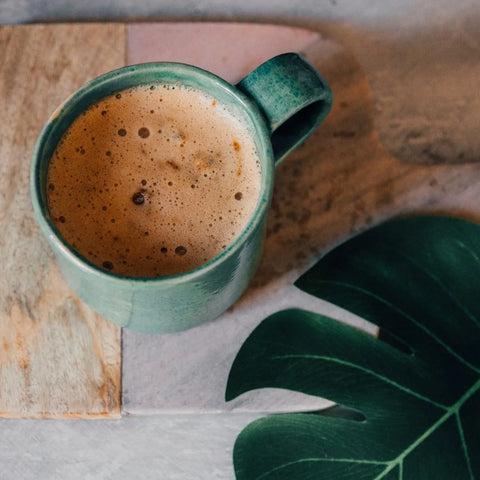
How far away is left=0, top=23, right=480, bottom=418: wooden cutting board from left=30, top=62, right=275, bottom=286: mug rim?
137 mm

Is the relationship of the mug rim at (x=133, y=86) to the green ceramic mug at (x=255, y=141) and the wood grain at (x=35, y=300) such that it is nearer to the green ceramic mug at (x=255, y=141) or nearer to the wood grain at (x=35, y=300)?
the green ceramic mug at (x=255, y=141)

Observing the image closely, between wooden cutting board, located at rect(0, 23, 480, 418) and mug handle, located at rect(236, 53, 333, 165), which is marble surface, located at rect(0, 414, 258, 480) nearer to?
wooden cutting board, located at rect(0, 23, 480, 418)

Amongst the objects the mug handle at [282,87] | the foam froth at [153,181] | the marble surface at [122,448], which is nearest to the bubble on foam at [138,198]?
the foam froth at [153,181]

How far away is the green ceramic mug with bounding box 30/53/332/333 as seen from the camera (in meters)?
0.45

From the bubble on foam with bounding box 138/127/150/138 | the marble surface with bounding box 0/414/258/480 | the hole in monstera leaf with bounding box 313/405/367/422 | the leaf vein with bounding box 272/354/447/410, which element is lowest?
the marble surface with bounding box 0/414/258/480

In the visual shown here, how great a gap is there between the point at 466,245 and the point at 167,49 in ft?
1.11

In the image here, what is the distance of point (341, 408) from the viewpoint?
64cm

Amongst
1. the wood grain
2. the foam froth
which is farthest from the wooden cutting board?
A: the foam froth

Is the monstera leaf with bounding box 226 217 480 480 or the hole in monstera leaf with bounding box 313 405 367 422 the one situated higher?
the monstera leaf with bounding box 226 217 480 480

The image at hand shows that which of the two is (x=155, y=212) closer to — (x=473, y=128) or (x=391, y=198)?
(x=391, y=198)

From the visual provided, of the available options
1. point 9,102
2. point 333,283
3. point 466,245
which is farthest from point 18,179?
point 466,245

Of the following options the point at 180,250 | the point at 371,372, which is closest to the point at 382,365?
the point at 371,372

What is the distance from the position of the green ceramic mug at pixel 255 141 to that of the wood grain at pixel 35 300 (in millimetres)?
70

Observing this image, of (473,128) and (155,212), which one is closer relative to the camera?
(155,212)
